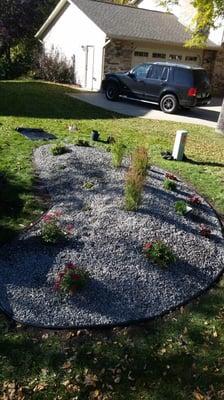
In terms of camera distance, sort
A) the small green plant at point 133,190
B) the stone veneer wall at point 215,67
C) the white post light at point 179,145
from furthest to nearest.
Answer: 1. the stone veneer wall at point 215,67
2. the white post light at point 179,145
3. the small green plant at point 133,190

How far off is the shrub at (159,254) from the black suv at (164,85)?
39.4ft

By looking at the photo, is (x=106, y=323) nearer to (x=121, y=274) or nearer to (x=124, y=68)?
(x=121, y=274)

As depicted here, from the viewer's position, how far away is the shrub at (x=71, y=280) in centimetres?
466

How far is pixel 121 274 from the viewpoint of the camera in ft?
16.6

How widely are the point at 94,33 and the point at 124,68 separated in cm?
239

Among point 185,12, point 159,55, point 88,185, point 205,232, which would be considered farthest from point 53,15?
point 205,232

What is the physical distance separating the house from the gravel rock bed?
15.7m

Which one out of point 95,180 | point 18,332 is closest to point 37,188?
point 95,180

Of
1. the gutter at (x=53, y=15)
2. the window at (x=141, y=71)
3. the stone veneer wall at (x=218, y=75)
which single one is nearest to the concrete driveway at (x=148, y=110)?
the window at (x=141, y=71)

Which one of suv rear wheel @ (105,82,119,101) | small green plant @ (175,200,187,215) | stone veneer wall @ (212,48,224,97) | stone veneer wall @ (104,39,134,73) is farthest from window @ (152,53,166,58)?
small green plant @ (175,200,187,215)

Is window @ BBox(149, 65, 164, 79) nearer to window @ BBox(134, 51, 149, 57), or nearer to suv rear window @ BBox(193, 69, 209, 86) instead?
suv rear window @ BBox(193, 69, 209, 86)

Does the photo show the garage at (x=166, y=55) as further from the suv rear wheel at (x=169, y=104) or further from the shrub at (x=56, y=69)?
the suv rear wheel at (x=169, y=104)

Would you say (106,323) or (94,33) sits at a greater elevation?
(94,33)

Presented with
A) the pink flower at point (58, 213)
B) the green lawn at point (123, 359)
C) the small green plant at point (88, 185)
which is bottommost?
the green lawn at point (123, 359)
